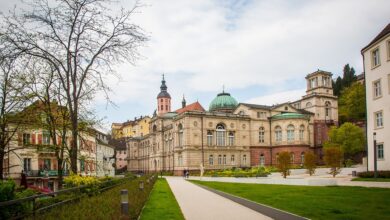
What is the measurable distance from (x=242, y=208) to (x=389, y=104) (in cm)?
1985

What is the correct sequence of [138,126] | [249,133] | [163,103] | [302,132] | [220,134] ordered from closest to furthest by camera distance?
[220,134] → [302,132] → [249,133] → [163,103] → [138,126]

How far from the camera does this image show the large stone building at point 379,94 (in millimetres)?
28688

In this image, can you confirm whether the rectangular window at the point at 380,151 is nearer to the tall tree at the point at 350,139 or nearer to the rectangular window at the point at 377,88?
the rectangular window at the point at 377,88

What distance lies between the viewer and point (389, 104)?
28.5m

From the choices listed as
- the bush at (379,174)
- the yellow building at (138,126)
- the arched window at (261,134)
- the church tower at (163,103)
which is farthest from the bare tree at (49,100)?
the yellow building at (138,126)

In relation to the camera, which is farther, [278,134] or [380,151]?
[278,134]

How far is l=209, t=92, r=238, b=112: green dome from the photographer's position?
86312mm

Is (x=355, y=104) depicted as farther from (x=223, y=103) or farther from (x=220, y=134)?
(x=220, y=134)

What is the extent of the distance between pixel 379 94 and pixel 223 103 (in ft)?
189

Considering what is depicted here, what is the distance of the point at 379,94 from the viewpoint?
30.2 metres

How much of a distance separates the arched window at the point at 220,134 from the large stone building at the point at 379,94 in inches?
1698

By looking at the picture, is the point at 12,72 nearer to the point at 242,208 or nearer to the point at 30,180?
the point at 242,208

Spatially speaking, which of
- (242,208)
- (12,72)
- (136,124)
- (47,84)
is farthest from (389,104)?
(136,124)

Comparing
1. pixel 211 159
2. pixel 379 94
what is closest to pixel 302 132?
pixel 211 159
